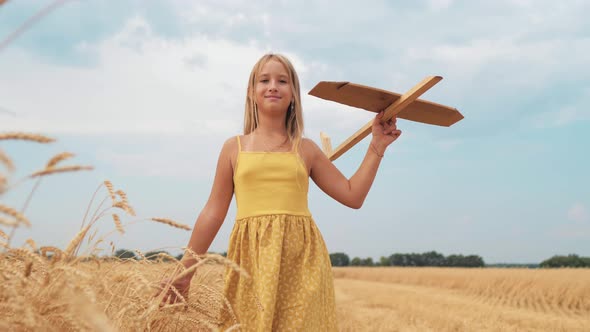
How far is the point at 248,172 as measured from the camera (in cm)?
238

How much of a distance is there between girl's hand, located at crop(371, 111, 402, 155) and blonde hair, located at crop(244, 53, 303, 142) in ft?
1.40

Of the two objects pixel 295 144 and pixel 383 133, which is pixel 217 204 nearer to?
pixel 295 144

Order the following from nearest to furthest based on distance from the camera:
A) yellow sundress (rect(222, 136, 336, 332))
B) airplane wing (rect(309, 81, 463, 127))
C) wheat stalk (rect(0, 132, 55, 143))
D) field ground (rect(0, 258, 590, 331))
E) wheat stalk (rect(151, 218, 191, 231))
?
wheat stalk (rect(0, 132, 55, 143)) → field ground (rect(0, 258, 590, 331)) → wheat stalk (rect(151, 218, 191, 231)) → yellow sundress (rect(222, 136, 336, 332)) → airplane wing (rect(309, 81, 463, 127))

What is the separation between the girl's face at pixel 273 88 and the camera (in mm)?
2516

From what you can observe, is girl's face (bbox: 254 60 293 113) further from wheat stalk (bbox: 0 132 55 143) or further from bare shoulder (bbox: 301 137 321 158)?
wheat stalk (bbox: 0 132 55 143)

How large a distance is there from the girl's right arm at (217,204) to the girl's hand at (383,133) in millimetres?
748

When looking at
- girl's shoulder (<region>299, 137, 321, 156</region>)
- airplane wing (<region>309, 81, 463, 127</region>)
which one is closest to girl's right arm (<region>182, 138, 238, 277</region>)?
girl's shoulder (<region>299, 137, 321, 156</region>)

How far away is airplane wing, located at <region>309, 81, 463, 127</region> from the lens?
8.91ft

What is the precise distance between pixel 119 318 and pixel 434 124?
2.17m

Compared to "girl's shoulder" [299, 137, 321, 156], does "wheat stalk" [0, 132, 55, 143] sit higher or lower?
lower

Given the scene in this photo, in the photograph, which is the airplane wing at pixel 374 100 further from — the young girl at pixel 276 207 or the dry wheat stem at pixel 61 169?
the dry wheat stem at pixel 61 169

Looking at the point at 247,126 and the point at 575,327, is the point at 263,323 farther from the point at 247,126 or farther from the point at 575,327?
the point at 575,327

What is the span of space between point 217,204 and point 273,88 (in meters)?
0.61

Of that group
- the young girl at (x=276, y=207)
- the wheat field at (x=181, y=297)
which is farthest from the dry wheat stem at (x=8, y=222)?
the young girl at (x=276, y=207)
